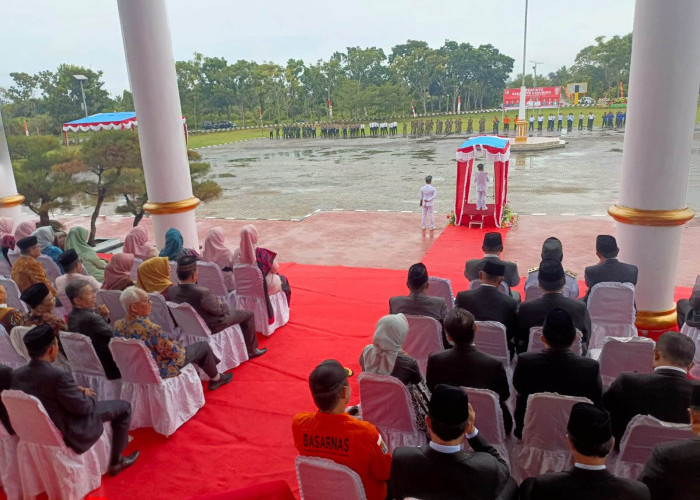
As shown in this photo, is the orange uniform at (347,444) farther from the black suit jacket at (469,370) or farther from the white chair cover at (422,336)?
the white chair cover at (422,336)

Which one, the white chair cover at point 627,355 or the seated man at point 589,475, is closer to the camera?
the seated man at point 589,475

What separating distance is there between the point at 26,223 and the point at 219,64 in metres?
52.1

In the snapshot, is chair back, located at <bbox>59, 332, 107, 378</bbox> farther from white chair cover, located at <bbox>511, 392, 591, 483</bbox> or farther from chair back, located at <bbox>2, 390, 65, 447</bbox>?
white chair cover, located at <bbox>511, 392, 591, 483</bbox>

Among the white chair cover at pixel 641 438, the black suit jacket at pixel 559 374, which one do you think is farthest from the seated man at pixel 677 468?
the black suit jacket at pixel 559 374

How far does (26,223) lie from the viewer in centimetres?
763

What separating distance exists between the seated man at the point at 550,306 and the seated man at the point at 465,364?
0.97m

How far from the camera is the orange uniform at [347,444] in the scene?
264 centimetres

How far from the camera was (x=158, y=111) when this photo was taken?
691 centimetres

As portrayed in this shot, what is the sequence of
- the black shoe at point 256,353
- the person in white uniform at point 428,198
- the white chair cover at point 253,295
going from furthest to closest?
the person in white uniform at point 428,198
the white chair cover at point 253,295
the black shoe at point 256,353

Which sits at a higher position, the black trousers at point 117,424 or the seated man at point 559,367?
the seated man at point 559,367

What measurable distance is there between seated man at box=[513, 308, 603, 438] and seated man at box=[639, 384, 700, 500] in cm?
65

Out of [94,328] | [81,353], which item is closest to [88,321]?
[94,328]

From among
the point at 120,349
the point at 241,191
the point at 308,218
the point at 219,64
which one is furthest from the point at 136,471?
the point at 219,64

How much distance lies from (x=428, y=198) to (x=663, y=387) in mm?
8820
